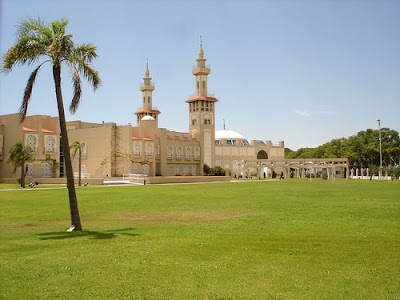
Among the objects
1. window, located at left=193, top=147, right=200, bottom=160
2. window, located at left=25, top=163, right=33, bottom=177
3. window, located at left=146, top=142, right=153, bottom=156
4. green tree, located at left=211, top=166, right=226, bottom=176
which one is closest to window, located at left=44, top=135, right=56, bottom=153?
window, located at left=25, top=163, right=33, bottom=177

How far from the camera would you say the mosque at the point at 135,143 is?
5684 centimetres

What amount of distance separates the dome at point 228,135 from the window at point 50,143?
2158 inches

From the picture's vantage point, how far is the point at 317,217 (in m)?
17.2

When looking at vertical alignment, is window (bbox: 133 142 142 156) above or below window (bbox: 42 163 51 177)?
above

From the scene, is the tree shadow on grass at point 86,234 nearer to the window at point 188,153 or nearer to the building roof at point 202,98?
the window at point 188,153

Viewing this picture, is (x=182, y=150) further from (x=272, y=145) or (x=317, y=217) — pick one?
(x=317, y=217)

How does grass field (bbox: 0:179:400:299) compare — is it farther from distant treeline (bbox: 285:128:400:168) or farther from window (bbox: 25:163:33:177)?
distant treeline (bbox: 285:128:400:168)

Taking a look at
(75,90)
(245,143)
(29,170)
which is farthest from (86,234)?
(245,143)

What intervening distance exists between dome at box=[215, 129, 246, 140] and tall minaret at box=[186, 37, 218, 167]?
17358 mm

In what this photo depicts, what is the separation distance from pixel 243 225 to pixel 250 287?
25.1 feet

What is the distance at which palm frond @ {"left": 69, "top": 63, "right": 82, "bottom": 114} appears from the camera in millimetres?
15352

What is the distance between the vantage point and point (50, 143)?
193 ft

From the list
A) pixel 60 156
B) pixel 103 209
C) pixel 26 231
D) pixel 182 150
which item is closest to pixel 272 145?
pixel 182 150

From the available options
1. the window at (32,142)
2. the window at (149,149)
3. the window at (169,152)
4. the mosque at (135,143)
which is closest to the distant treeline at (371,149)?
the mosque at (135,143)
